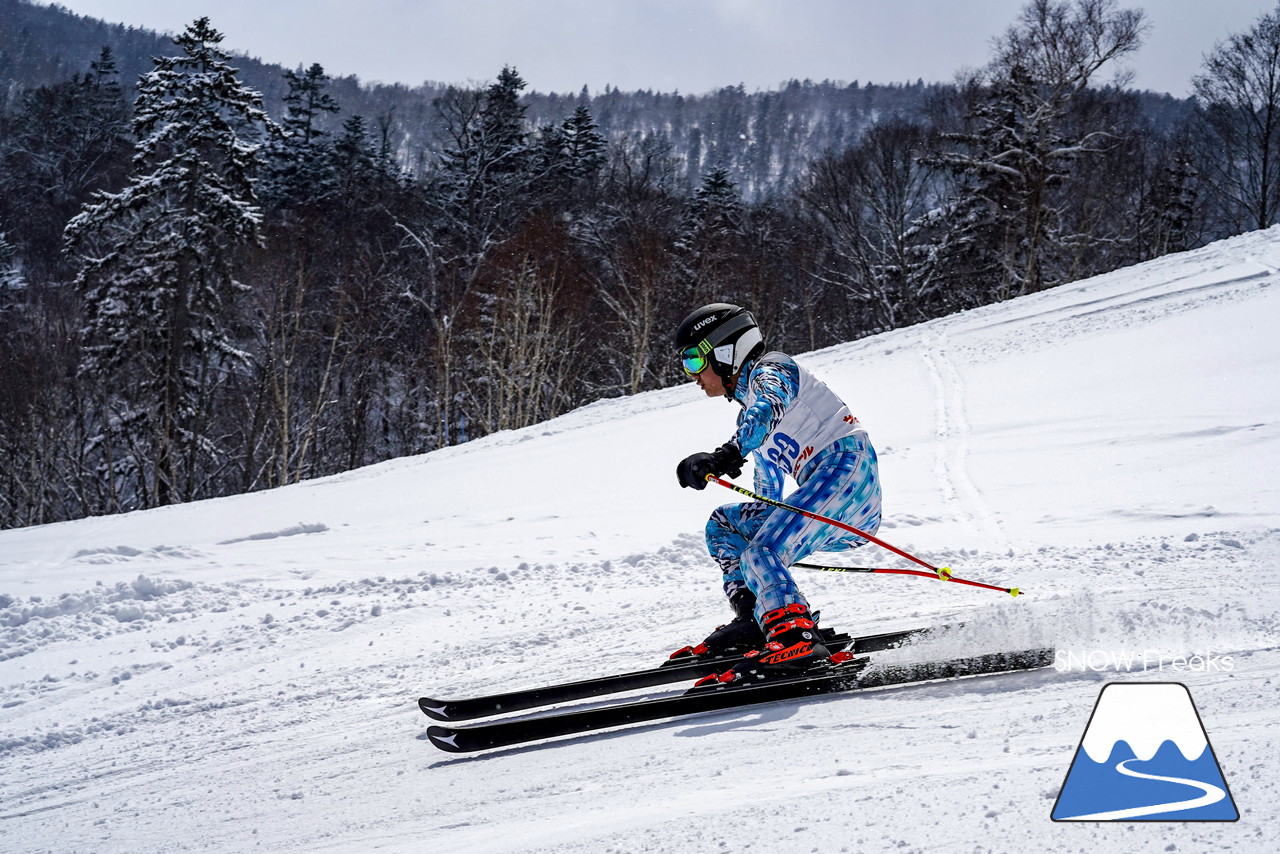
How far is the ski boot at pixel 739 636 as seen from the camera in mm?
3963

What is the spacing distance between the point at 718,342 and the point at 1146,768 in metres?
2.23

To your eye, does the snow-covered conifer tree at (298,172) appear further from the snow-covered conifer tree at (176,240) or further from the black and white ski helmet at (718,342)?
the black and white ski helmet at (718,342)

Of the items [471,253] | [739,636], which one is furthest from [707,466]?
[471,253]

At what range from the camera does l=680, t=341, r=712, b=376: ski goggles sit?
3.78 m

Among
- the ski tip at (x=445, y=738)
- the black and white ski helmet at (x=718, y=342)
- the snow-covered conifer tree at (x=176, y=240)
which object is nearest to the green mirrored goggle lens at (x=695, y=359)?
the black and white ski helmet at (x=718, y=342)

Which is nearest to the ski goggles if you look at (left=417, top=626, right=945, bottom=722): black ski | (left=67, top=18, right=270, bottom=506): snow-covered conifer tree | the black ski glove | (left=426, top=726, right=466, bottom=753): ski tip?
the black ski glove

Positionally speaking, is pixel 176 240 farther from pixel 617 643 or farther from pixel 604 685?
pixel 604 685

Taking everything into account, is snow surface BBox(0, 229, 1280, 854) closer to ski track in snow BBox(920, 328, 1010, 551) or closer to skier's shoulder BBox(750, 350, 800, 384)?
ski track in snow BBox(920, 328, 1010, 551)

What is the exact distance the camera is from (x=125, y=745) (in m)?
3.79

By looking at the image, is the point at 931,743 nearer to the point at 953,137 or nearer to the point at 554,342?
the point at 554,342

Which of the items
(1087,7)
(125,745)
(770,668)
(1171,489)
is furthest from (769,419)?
(1087,7)

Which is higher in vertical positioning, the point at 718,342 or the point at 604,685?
the point at 718,342

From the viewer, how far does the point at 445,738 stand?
329cm
